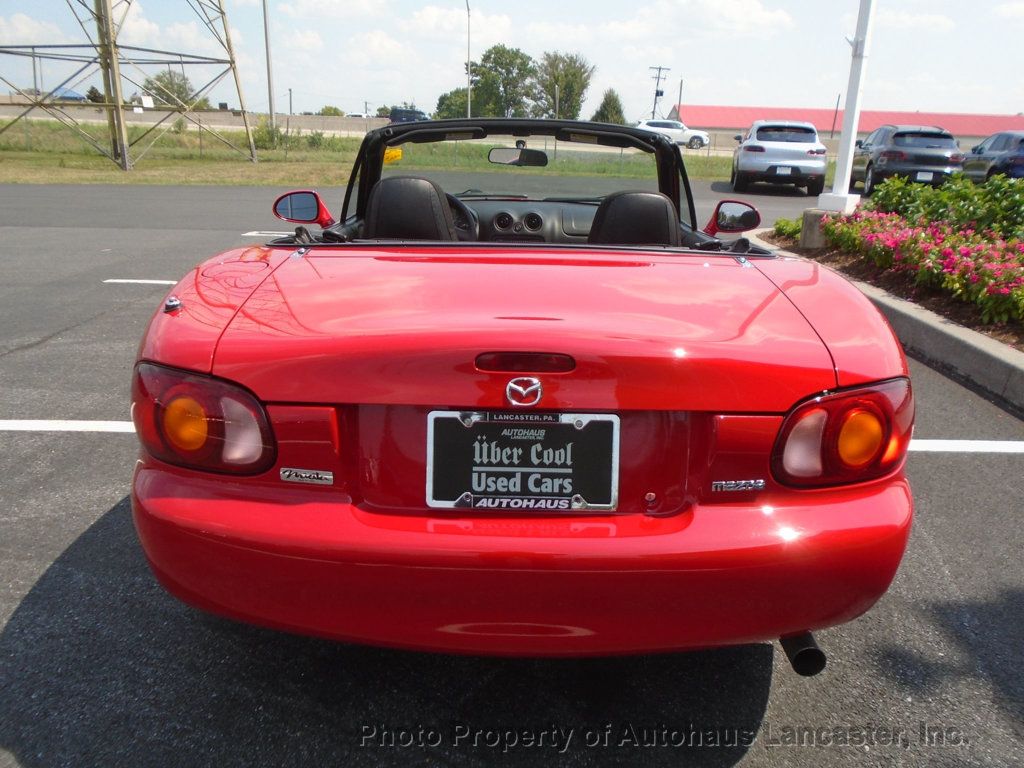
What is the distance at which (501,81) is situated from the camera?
3610 inches

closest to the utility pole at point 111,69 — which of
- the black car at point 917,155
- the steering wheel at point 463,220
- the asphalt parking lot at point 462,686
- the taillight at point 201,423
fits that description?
the black car at point 917,155

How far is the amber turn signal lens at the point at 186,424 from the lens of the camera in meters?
1.85

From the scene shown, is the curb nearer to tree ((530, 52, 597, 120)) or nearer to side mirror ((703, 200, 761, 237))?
side mirror ((703, 200, 761, 237))

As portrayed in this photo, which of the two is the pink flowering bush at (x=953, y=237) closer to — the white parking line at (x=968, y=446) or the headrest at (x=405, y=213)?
the white parking line at (x=968, y=446)

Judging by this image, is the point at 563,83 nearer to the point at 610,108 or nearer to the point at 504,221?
the point at 610,108

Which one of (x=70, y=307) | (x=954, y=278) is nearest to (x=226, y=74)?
(x=70, y=307)

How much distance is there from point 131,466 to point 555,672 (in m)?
2.27

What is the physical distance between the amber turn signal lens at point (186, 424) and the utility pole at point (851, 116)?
9536 millimetres

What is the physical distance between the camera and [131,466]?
12.0 feet

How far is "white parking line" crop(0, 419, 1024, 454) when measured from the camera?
407 cm

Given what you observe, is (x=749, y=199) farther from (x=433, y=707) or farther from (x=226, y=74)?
(x=433, y=707)

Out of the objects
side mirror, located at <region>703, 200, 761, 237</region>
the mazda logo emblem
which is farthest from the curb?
the mazda logo emblem

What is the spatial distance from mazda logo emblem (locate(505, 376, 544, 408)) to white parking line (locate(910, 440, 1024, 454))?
3.03 metres

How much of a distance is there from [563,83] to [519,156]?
268 feet
